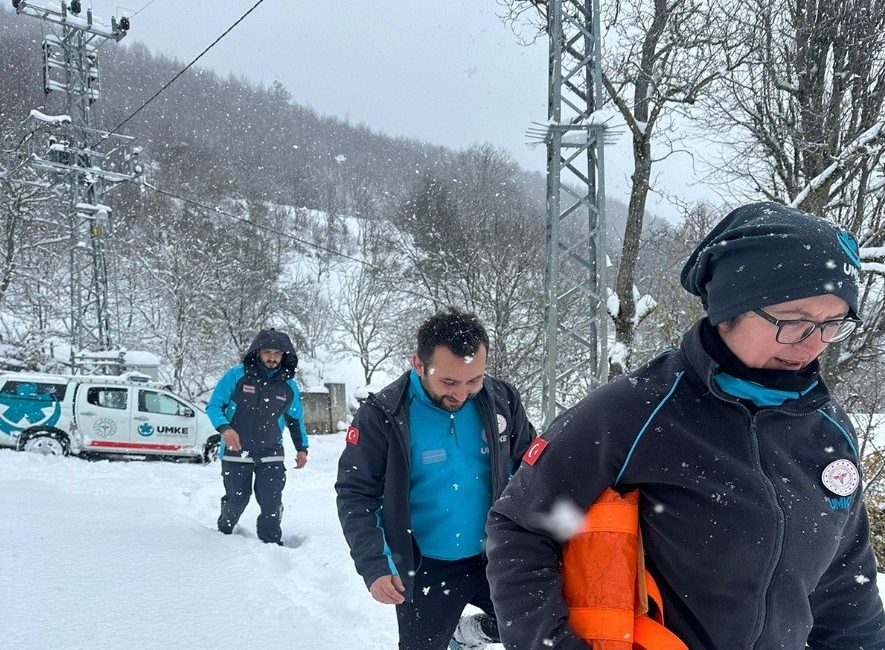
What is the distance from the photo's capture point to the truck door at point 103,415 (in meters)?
10.9

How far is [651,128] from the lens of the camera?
38.4ft

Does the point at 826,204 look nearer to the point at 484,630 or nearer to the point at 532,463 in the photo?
the point at 484,630

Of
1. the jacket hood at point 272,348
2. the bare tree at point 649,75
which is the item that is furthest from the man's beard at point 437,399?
the bare tree at point 649,75

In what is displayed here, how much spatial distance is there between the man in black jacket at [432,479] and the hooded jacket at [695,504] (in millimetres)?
1189

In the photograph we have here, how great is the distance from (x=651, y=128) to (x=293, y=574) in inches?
414

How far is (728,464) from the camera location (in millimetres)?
1281

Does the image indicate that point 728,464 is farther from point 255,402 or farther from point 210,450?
point 210,450

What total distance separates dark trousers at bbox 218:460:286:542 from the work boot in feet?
8.92

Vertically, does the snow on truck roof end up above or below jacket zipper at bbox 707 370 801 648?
below

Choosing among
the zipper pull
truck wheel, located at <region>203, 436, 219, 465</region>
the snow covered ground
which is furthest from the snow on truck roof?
the zipper pull

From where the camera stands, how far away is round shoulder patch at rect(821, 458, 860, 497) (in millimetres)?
1383

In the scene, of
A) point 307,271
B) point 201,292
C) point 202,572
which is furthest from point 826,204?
point 307,271

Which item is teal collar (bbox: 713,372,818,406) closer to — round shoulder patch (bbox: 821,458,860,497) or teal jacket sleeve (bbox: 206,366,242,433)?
round shoulder patch (bbox: 821,458,860,497)

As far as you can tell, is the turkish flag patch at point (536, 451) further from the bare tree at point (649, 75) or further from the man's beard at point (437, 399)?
the bare tree at point (649, 75)
